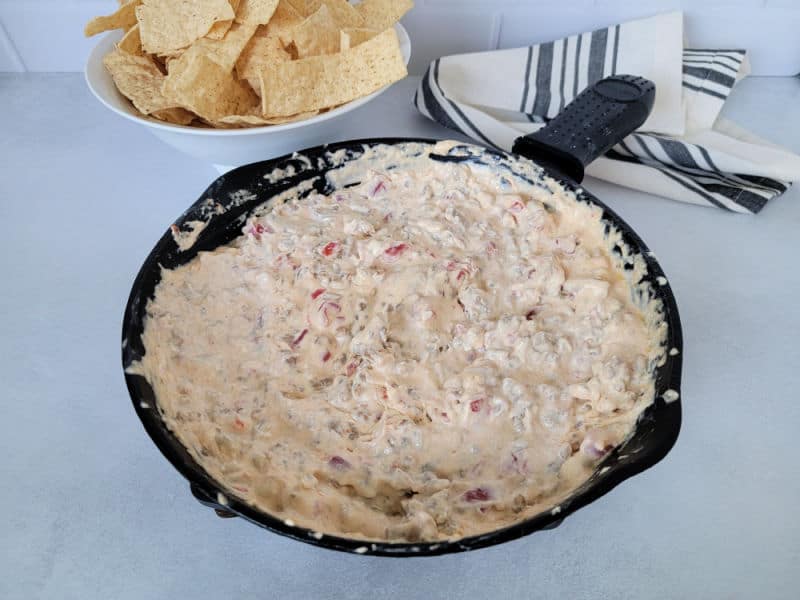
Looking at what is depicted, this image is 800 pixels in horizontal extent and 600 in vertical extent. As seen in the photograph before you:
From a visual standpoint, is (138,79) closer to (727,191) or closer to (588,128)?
(588,128)

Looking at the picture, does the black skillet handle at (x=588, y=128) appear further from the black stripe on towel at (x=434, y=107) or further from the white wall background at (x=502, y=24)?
the white wall background at (x=502, y=24)

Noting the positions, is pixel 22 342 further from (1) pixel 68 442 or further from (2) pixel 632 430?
(2) pixel 632 430

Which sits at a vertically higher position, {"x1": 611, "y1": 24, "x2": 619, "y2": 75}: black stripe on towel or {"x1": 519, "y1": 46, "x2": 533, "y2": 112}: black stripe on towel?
{"x1": 611, "y1": 24, "x2": 619, "y2": 75}: black stripe on towel

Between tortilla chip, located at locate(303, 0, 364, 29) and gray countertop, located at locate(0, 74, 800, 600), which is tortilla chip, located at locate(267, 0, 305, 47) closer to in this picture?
tortilla chip, located at locate(303, 0, 364, 29)

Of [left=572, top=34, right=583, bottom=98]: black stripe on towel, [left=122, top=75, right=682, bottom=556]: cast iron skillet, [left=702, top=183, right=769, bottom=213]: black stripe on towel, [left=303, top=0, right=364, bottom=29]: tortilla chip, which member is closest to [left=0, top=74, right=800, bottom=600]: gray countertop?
[left=702, top=183, right=769, bottom=213]: black stripe on towel

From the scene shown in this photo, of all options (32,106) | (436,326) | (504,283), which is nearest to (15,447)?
(436,326)

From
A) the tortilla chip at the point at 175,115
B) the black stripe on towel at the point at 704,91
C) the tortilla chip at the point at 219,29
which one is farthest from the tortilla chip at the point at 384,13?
the black stripe on towel at the point at 704,91

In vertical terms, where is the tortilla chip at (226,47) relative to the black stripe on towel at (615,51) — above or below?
above
